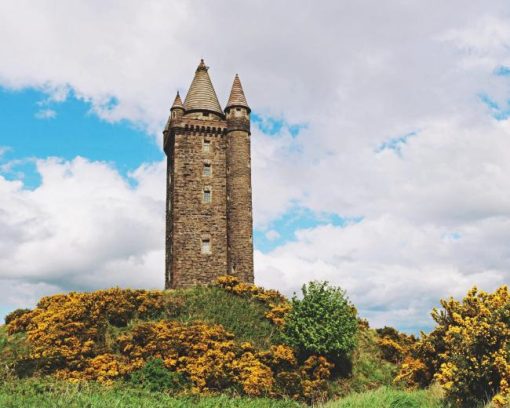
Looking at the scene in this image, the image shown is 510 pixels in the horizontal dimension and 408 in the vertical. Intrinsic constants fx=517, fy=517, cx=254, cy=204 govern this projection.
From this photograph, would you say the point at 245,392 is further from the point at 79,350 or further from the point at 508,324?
the point at 508,324

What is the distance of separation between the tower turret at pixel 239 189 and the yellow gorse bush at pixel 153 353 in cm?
1090

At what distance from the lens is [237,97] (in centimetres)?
4484

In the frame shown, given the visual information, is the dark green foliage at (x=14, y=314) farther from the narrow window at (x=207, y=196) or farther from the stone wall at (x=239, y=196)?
the narrow window at (x=207, y=196)

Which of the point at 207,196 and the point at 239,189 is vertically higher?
the point at 239,189

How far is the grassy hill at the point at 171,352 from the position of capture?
1816 cm

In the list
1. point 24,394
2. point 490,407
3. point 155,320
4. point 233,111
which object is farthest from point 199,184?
point 490,407

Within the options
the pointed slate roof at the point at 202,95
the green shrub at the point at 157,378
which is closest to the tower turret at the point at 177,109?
the pointed slate roof at the point at 202,95

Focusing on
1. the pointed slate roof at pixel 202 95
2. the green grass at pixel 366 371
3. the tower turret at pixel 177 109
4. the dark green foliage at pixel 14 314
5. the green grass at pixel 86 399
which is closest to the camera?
the green grass at pixel 86 399

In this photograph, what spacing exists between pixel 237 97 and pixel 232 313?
2036 centimetres

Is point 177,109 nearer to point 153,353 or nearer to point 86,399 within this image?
point 153,353

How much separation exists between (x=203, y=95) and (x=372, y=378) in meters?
27.8

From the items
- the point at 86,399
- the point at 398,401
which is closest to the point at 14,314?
the point at 86,399

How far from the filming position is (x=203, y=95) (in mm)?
45406

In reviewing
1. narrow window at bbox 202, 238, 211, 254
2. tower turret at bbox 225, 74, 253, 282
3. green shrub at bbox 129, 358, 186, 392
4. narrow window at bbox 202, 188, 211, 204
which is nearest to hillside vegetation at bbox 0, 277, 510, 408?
green shrub at bbox 129, 358, 186, 392
